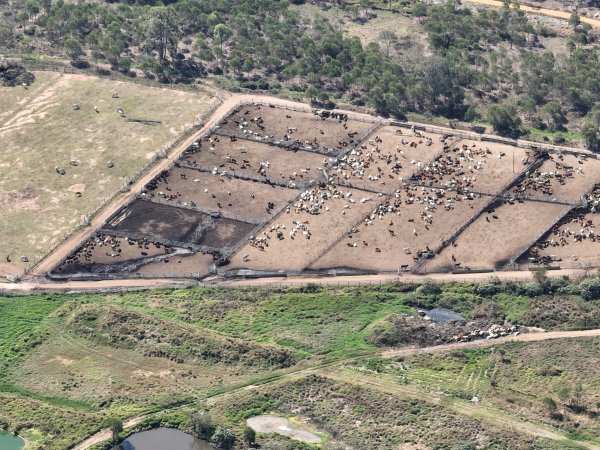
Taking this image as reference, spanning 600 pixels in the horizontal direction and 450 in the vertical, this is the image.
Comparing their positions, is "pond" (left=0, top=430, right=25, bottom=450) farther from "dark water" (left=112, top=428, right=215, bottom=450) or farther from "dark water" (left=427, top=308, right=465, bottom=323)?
"dark water" (left=427, top=308, right=465, bottom=323)

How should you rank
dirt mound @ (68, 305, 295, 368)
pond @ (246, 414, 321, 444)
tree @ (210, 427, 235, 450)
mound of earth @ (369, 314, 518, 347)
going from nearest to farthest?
1. tree @ (210, 427, 235, 450)
2. pond @ (246, 414, 321, 444)
3. dirt mound @ (68, 305, 295, 368)
4. mound of earth @ (369, 314, 518, 347)

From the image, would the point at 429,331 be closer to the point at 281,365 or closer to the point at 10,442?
the point at 281,365

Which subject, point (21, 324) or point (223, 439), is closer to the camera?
point (223, 439)

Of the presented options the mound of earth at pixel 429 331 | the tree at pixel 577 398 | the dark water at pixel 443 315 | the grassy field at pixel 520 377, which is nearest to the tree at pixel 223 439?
the grassy field at pixel 520 377

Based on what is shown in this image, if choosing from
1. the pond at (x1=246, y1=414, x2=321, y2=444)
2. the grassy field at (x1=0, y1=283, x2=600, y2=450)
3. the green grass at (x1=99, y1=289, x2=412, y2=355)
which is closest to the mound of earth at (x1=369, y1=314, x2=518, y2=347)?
the grassy field at (x1=0, y1=283, x2=600, y2=450)

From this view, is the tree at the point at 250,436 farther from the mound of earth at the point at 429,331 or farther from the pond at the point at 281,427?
the mound of earth at the point at 429,331

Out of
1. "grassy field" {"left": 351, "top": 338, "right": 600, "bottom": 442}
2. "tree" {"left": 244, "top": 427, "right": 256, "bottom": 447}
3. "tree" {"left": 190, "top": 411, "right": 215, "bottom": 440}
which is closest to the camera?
"tree" {"left": 244, "top": 427, "right": 256, "bottom": 447}

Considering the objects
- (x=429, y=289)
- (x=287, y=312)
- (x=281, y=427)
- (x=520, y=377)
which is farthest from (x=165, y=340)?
(x=520, y=377)
